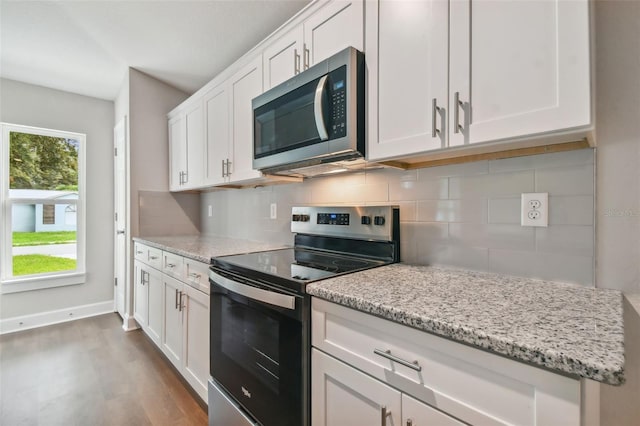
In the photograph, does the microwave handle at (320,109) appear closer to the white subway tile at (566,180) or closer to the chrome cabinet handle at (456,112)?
the chrome cabinet handle at (456,112)

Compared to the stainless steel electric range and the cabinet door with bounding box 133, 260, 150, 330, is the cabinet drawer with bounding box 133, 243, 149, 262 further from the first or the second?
the stainless steel electric range

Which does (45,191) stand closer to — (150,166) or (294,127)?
(150,166)

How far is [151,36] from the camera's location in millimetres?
2295

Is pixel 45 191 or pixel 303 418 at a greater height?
pixel 45 191

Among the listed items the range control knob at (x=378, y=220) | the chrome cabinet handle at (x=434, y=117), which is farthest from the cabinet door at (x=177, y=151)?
the chrome cabinet handle at (x=434, y=117)

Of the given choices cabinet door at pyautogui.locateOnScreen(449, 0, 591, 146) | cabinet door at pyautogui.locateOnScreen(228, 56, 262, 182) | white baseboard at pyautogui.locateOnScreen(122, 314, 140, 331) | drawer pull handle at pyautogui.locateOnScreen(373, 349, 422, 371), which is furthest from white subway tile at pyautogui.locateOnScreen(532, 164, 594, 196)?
white baseboard at pyautogui.locateOnScreen(122, 314, 140, 331)

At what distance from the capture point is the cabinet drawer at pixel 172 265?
1917 millimetres

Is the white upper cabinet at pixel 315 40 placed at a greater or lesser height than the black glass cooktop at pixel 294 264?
greater

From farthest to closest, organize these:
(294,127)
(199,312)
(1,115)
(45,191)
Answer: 1. (45,191)
2. (1,115)
3. (199,312)
4. (294,127)

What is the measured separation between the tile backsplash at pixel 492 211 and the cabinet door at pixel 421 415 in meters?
0.67

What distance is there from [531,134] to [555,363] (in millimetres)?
624

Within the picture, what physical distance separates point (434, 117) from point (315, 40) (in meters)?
0.79

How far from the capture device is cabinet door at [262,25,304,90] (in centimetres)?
156

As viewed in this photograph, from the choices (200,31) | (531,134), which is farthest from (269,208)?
(531,134)
